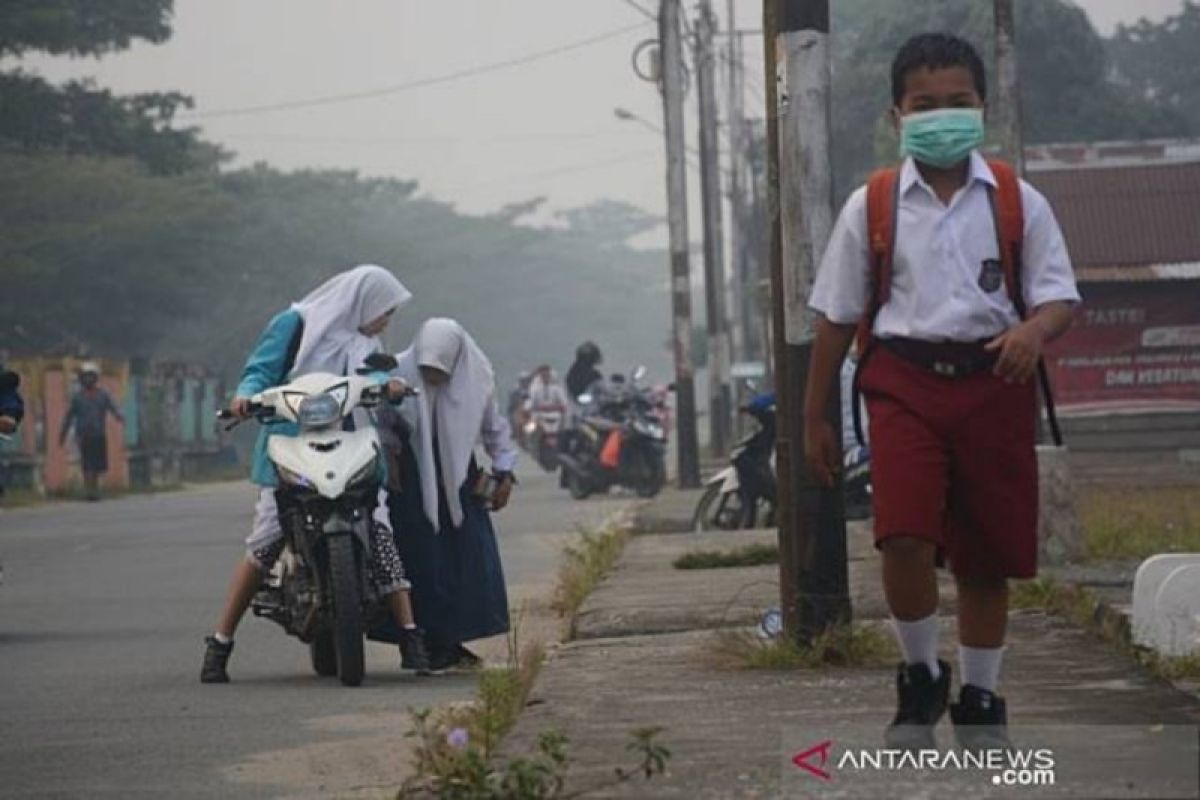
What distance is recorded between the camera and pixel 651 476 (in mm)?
30094

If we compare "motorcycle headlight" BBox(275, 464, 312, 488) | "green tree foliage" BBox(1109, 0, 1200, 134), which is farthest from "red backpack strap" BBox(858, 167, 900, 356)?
"green tree foliage" BBox(1109, 0, 1200, 134)

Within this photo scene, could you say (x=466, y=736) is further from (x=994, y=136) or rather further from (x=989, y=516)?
(x=994, y=136)

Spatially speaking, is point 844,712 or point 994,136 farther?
point 994,136

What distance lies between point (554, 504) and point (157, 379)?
2580 cm

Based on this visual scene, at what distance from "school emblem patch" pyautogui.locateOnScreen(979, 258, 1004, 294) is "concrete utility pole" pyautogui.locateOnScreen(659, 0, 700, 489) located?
949 inches

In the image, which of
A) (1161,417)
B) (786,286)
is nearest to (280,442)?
(786,286)

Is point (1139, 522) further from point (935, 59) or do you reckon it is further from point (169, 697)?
point (935, 59)

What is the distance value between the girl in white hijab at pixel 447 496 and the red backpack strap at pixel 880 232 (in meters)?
5.08

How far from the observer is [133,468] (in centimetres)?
4900

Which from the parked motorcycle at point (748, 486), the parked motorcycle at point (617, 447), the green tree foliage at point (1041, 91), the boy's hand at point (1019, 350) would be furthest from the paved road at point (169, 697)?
the green tree foliage at point (1041, 91)

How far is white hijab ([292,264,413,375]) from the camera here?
438 inches

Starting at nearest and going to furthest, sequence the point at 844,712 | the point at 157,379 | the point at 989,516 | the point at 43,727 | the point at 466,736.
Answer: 1. the point at 989,516
2. the point at 466,736
3. the point at 844,712
4. the point at 43,727
5. the point at 157,379

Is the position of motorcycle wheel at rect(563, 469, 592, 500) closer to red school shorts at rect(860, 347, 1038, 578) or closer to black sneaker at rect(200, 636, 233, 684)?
black sneaker at rect(200, 636, 233, 684)

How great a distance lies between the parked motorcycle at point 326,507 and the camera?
10.5 meters
